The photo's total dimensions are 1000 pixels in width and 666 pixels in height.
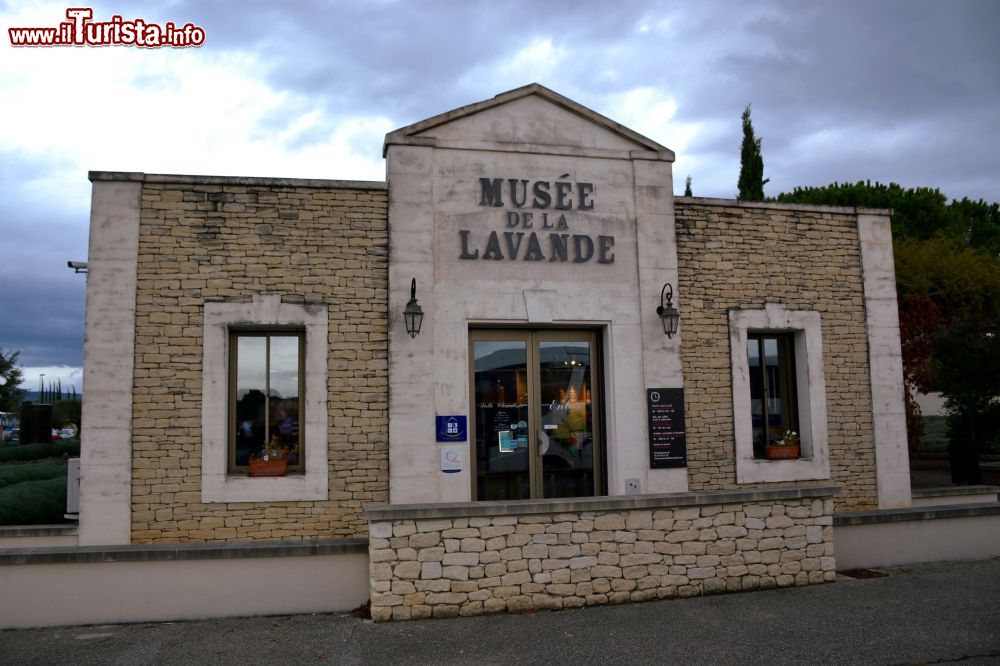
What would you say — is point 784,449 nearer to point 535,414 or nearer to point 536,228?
point 535,414

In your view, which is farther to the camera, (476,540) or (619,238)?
(619,238)

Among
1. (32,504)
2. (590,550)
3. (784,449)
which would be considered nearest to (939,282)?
(784,449)

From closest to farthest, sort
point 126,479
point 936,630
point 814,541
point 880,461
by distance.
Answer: point 936,630 < point 814,541 < point 126,479 < point 880,461

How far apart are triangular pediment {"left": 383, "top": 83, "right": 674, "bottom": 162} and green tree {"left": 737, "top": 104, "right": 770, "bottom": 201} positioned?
1668cm

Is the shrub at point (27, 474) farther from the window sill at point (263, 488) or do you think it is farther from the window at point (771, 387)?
the window at point (771, 387)

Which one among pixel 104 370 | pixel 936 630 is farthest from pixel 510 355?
pixel 936 630

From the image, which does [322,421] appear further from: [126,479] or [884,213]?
[884,213]

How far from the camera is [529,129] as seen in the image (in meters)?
9.52

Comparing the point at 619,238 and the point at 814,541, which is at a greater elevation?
the point at 619,238

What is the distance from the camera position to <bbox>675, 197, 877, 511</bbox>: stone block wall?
9539mm

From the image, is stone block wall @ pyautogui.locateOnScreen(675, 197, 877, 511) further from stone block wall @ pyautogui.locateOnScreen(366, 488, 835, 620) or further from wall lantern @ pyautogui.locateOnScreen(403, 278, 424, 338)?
wall lantern @ pyautogui.locateOnScreen(403, 278, 424, 338)

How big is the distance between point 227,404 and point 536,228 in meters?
4.18

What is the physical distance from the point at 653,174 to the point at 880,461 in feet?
15.8

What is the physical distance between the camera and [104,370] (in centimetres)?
824
